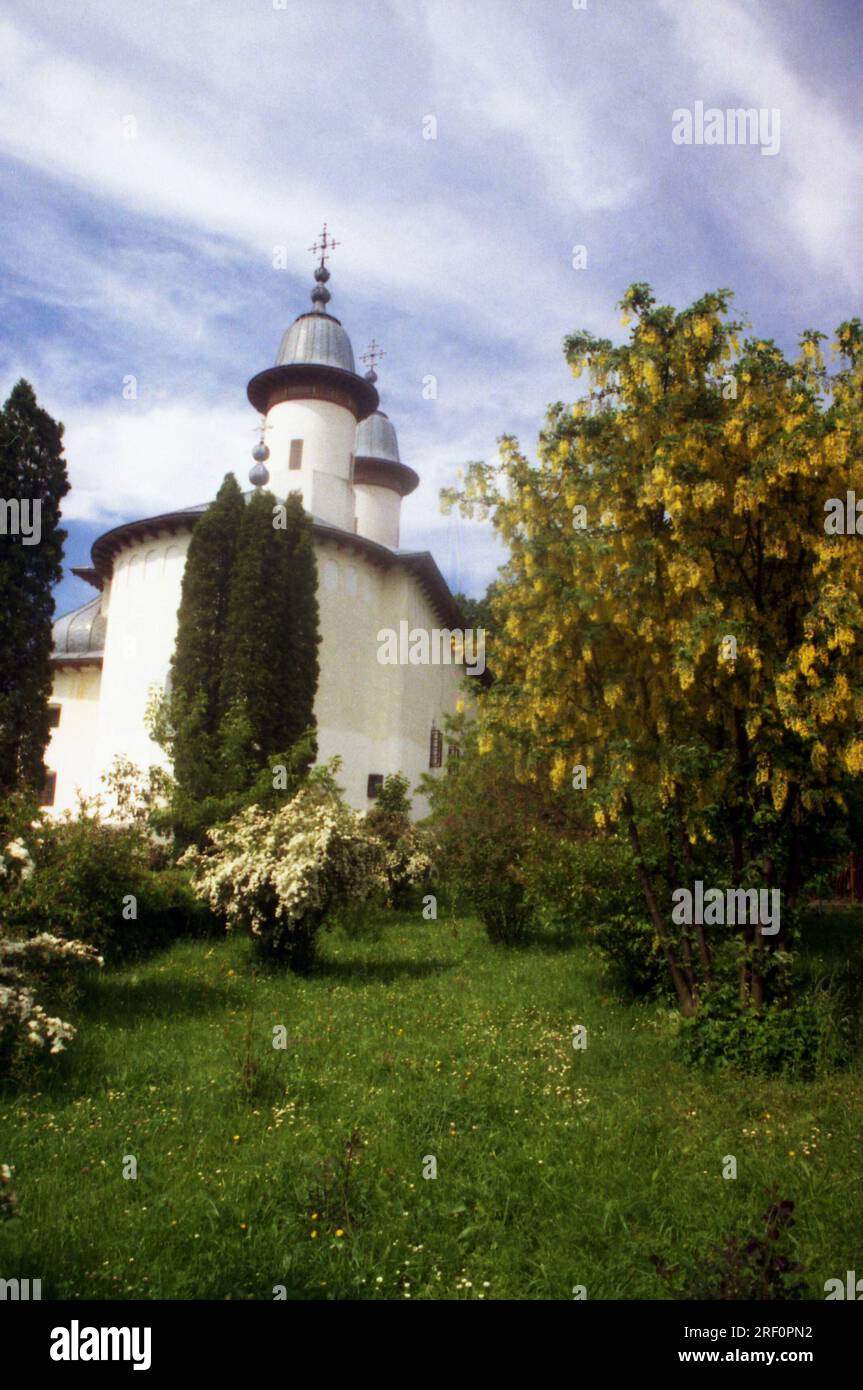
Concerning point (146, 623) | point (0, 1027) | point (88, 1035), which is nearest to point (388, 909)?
point (88, 1035)

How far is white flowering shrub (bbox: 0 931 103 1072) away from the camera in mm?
4938

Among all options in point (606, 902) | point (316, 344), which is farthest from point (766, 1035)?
point (316, 344)

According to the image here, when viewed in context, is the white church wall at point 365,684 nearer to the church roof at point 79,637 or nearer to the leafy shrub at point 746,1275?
the church roof at point 79,637

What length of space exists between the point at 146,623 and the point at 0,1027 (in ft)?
64.3

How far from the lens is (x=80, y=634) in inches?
1134

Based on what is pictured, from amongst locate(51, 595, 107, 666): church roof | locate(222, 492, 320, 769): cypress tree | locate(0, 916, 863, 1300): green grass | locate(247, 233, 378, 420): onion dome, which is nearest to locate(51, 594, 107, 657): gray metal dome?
locate(51, 595, 107, 666): church roof

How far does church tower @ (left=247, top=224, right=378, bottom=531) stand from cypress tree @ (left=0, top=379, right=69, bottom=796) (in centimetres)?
836

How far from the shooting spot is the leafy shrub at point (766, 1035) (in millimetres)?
6371

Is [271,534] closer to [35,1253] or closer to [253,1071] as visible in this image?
[253,1071]

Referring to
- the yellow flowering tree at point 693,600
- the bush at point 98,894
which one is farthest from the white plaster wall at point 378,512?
the yellow flowering tree at point 693,600

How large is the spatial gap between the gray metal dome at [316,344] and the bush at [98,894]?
18.7 metres

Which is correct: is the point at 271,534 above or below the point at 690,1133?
above

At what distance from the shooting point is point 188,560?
70.5 ft

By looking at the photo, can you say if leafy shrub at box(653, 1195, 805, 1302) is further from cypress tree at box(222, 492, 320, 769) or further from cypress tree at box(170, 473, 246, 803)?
cypress tree at box(222, 492, 320, 769)
